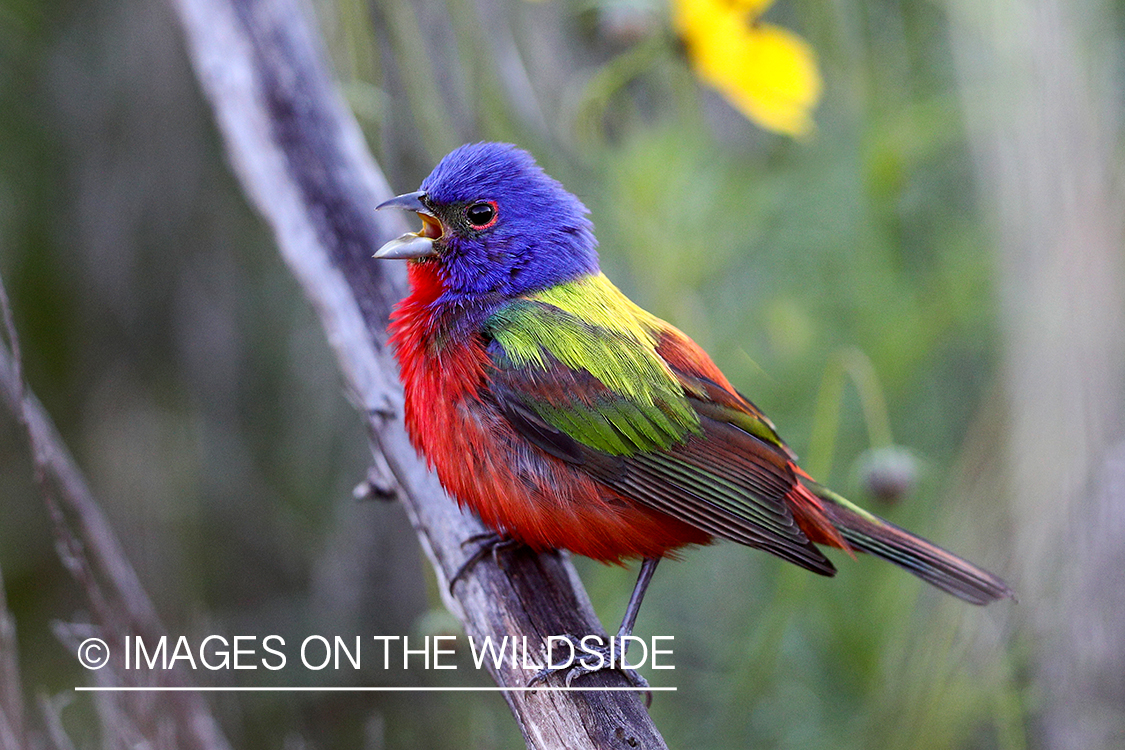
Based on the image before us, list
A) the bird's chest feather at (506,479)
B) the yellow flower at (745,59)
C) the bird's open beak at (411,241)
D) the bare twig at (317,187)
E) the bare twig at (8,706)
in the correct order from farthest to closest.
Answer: the yellow flower at (745,59) < the bare twig at (317,187) < the bird's open beak at (411,241) < the bird's chest feather at (506,479) < the bare twig at (8,706)

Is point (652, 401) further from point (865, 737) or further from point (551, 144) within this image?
point (551, 144)

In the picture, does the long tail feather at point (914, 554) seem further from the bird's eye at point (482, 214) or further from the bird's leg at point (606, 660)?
the bird's eye at point (482, 214)

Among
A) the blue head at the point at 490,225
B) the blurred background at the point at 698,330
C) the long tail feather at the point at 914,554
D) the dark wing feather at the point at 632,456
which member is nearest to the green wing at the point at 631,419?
the dark wing feather at the point at 632,456

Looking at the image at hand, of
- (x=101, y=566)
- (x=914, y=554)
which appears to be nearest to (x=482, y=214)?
(x=101, y=566)

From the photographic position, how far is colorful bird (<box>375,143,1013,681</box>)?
89.9 inches

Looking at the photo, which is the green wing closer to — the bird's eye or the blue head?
the blue head

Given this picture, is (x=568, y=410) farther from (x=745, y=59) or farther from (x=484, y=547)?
(x=745, y=59)

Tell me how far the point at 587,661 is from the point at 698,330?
4.66 ft

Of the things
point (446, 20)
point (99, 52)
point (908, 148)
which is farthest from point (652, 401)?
point (99, 52)

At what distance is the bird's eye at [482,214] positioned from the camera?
2500 millimetres

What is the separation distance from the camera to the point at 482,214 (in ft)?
8.25

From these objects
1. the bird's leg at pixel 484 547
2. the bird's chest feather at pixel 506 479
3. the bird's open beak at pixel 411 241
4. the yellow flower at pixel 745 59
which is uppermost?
the yellow flower at pixel 745 59

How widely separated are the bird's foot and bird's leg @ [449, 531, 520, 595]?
1.06 ft

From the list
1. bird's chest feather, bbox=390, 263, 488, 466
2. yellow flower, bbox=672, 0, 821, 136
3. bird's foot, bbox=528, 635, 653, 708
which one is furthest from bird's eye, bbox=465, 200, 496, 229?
bird's foot, bbox=528, 635, 653, 708
